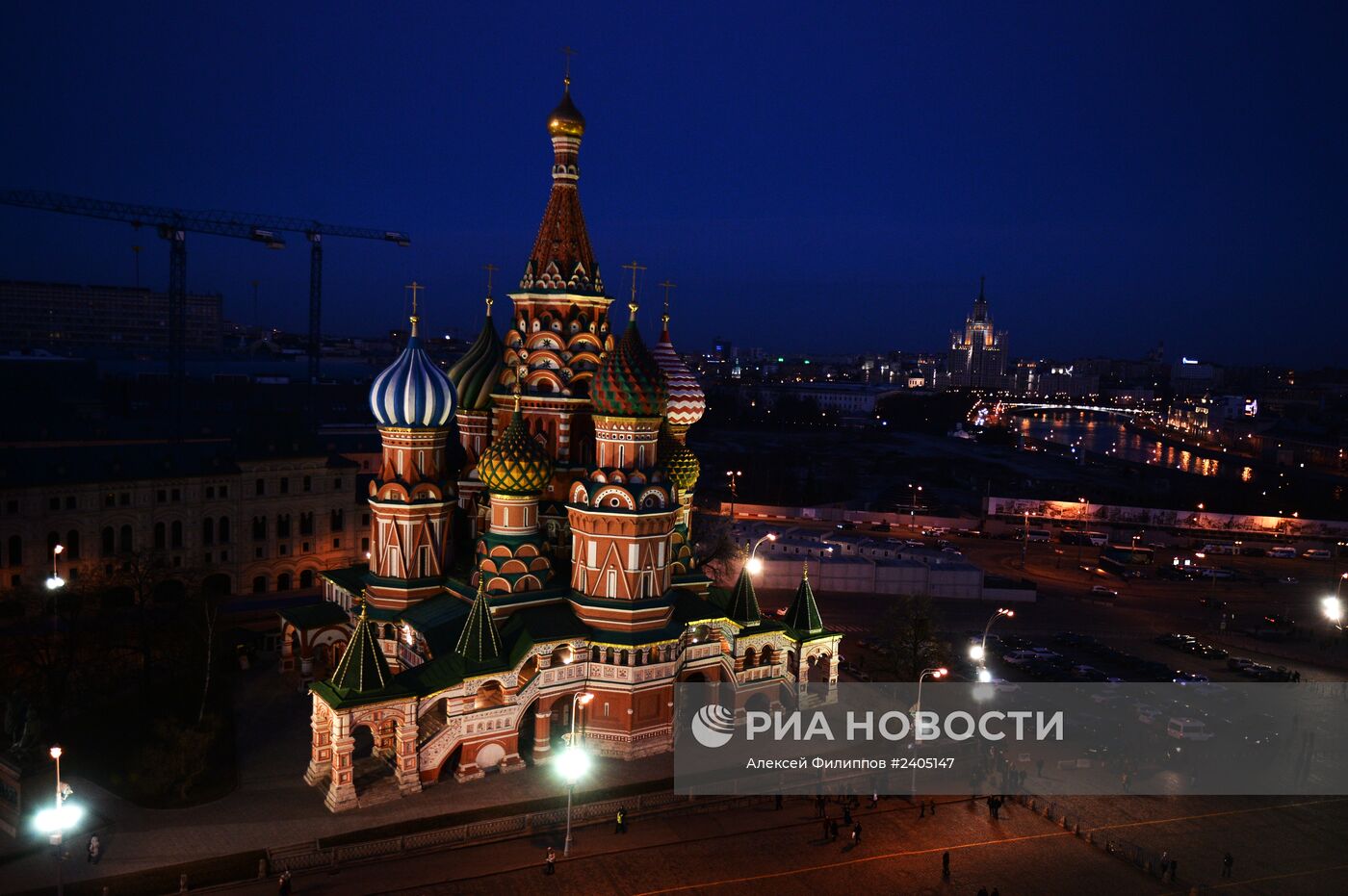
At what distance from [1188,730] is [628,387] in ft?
65.0

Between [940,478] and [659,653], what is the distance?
7070 cm

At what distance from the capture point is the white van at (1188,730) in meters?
26.4

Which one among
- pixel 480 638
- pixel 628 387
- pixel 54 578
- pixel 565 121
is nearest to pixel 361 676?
pixel 480 638

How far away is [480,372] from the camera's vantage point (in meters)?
28.0

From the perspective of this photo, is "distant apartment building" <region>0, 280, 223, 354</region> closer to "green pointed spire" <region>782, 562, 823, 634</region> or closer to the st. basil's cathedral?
the st. basil's cathedral

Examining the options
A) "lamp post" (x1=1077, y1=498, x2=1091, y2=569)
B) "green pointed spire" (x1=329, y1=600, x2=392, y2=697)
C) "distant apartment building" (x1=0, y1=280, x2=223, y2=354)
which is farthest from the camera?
"distant apartment building" (x1=0, y1=280, x2=223, y2=354)

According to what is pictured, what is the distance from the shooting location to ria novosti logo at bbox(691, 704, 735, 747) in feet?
78.6

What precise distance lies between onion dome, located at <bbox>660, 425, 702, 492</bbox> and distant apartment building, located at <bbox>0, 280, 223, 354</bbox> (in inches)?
3582

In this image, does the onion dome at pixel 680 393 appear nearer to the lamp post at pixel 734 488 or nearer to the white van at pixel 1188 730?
the white van at pixel 1188 730

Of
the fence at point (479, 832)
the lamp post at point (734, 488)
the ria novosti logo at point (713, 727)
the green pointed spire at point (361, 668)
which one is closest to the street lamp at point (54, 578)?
the green pointed spire at point (361, 668)

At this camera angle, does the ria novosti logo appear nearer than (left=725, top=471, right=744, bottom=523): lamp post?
Yes

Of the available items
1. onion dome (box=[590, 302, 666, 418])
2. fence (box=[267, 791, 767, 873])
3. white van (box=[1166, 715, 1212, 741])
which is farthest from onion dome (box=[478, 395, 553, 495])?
white van (box=[1166, 715, 1212, 741])

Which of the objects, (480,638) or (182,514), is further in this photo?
(182,514)

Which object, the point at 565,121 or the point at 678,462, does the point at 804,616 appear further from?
the point at 565,121
